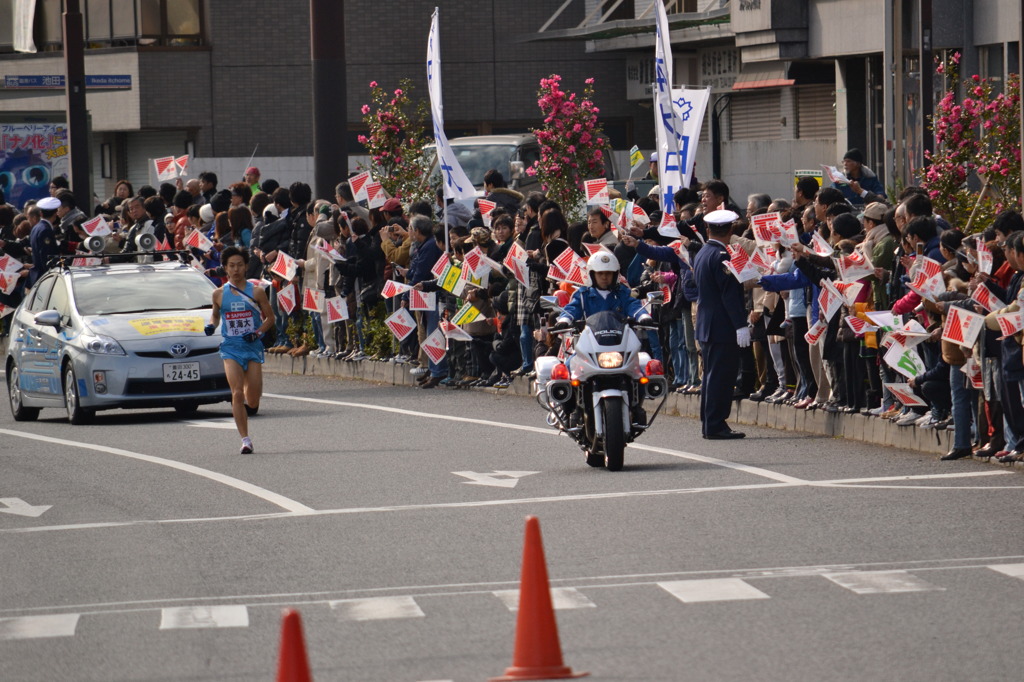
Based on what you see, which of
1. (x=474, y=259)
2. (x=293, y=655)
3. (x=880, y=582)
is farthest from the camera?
(x=474, y=259)

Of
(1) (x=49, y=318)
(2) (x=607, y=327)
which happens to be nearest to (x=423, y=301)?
(1) (x=49, y=318)

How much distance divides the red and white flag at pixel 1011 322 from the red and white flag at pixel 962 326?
270 millimetres

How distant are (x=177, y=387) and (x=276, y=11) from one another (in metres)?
33.1

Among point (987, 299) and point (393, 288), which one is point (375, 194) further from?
point (987, 299)

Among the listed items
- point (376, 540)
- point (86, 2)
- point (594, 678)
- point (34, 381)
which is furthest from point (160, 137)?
point (594, 678)

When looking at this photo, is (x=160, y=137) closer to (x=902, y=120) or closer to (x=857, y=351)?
(x=902, y=120)

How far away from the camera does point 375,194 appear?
75.4 feet

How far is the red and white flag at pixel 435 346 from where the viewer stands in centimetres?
2141

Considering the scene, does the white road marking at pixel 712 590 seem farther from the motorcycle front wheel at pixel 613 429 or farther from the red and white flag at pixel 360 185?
the red and white flag at pixel 360 185

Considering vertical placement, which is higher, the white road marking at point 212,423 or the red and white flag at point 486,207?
the red and white flag at point 486,207

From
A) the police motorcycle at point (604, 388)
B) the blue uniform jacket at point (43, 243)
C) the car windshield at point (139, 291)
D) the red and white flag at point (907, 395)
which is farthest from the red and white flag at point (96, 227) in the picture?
the red and white flag at point (907, 395)

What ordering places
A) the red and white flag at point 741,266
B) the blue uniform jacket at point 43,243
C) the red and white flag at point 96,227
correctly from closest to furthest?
1. the red and white flag at point 741,266
2. the red and white flag at point 96,227
3. the blue uniform jacket at point 43,243

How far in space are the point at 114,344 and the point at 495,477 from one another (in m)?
6.27

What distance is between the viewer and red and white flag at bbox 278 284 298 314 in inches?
971
